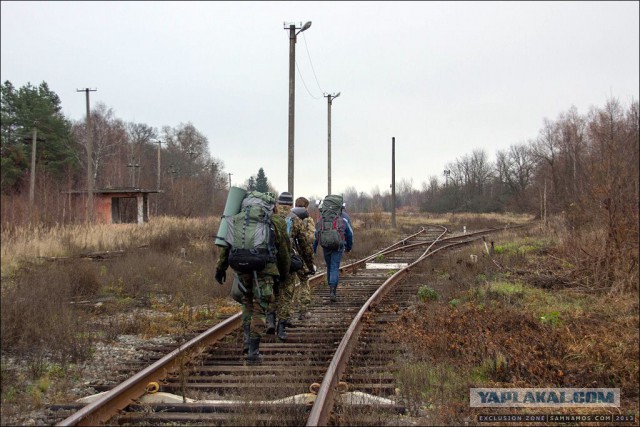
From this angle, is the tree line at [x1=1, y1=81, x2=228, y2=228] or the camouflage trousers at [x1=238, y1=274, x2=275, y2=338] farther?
the tree line at [x1=1, y1=81, x2=228, y2=228]

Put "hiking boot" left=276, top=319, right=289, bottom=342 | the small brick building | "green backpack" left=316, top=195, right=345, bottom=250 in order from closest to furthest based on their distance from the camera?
"hiking boot" left=276, top=319, right=289, bottom=342, "green backpack" left=316, top=195, right=345, bottom=250, the small brick building

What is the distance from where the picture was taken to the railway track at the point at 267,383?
4414 millimetres

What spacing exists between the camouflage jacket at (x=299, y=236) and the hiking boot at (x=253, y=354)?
1.90m

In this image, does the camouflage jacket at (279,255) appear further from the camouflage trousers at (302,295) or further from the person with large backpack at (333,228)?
the person with large backpack at (333,228)

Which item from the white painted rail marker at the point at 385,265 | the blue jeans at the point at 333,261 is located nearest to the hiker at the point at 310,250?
the blue jeans at the point at 333,261

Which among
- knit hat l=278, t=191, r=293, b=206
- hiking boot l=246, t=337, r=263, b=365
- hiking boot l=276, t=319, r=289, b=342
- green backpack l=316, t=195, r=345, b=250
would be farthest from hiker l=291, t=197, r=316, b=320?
hiking boot l=246, t=337, r=263, b=365

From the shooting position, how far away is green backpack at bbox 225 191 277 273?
6.00 meters

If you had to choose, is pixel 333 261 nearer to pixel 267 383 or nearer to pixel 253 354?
pixel 253 354

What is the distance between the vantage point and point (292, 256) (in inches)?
305

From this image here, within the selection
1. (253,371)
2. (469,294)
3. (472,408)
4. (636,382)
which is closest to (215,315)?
(253,371)

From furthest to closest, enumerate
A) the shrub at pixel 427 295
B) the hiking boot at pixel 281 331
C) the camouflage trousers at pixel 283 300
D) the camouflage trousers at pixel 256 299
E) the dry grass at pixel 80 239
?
the dry grass at pixel 80 239, the shrub at pixel 427 295, the camouflage trousers at pixel 283 300, the hiking boot at pixel 281 331, the camouflage trousers at pixel 256 299

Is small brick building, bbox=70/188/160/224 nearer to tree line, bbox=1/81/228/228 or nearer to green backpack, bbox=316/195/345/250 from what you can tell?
tree line, bbox=1/81/228/228

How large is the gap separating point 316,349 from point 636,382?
3.41m

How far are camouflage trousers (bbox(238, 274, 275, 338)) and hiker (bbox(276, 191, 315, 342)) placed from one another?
0.87 meters
